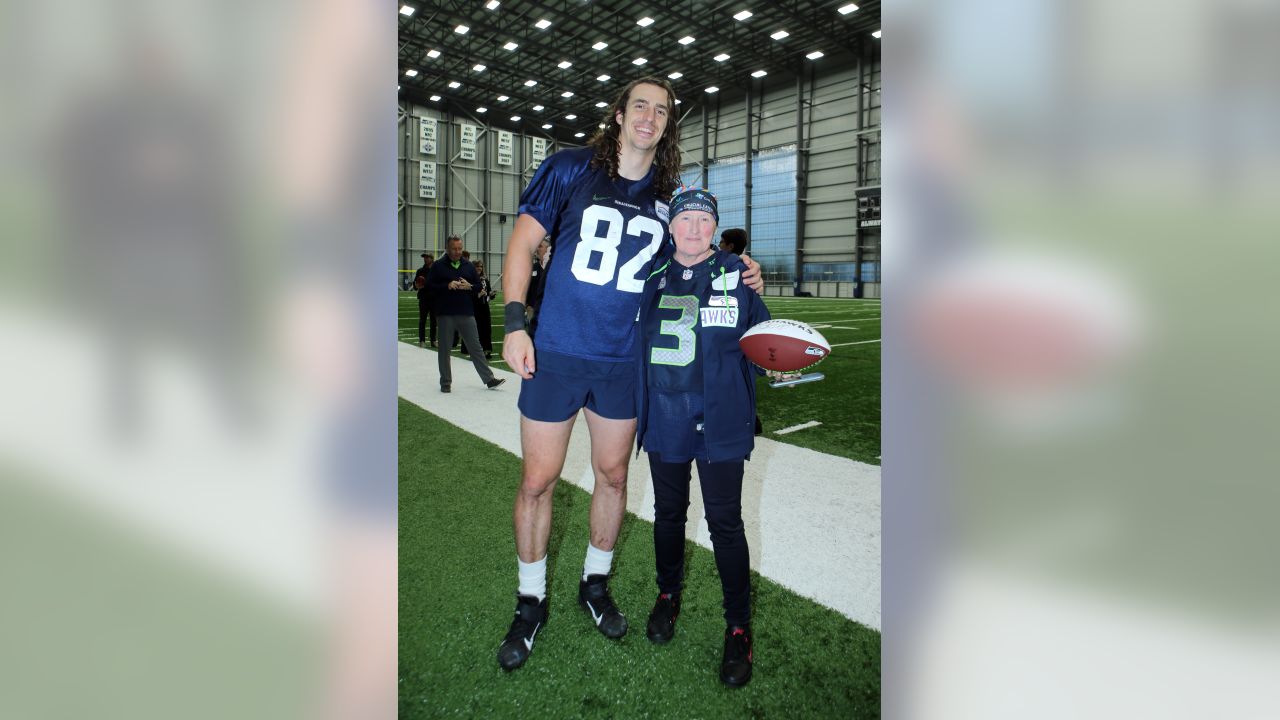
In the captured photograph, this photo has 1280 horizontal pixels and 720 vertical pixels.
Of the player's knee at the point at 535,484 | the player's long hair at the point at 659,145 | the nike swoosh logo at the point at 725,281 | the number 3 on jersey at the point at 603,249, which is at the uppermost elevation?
the player's long hair at the point at 659,145

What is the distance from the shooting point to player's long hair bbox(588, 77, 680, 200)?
1.99 metres

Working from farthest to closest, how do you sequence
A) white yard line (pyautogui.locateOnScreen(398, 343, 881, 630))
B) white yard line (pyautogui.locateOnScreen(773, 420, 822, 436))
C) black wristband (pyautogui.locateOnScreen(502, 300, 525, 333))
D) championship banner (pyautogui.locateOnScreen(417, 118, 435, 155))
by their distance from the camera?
championship banner (pyautogui.locateOnScreen(417, 118, 435, 155)), white yard line (pyautogui.locateOnScreen(773, 420, 822, 436)), white yard line (pyautogui.locateOnScreen(398, 343, 881, 630)), black wristband (pyautogui.locateOnScreen(502, 300, 525, 333))

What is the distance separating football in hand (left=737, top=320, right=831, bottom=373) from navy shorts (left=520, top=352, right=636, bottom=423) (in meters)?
0.39

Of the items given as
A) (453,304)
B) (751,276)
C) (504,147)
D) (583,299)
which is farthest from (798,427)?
(504,147)

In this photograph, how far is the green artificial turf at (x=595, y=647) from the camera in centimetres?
169

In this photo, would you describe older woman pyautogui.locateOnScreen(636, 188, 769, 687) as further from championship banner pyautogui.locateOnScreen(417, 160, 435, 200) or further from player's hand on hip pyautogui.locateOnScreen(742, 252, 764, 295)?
championship banner pyautogui.locateOnScreen(417, 160, 435, 200)

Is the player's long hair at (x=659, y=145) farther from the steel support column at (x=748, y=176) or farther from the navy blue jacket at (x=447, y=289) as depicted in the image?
the steel support column at (x=748, y=176)

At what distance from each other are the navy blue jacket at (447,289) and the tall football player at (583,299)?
4729mm

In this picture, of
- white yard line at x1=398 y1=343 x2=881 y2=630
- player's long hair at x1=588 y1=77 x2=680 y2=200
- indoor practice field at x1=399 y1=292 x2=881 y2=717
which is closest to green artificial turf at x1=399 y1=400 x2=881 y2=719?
indoor practice field at x1=399 y1=292 x2=881 y2=717

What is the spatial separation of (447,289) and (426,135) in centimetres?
2615

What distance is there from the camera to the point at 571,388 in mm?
1962

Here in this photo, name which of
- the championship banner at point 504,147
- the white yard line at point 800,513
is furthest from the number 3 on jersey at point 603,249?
the championship banner at point 504,147
